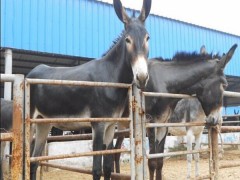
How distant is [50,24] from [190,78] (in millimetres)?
7032

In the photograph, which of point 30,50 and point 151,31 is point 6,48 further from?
point 151,31

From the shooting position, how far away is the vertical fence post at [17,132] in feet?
7.61

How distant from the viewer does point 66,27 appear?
422 inches

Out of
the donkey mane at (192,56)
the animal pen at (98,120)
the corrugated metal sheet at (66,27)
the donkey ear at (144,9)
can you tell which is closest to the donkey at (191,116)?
the corrugated metal sheet at (66,27)

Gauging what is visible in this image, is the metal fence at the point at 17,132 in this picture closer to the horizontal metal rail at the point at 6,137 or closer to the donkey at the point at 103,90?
the horizontal metal rail at the point at 6,137

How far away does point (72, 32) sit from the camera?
10891 millimetres

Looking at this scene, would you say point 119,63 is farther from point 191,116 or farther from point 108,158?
point 191,116

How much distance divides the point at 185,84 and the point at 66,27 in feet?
23.4

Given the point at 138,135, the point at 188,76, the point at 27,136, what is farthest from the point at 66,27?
the point at 27,136

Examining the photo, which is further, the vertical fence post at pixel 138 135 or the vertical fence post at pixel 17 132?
the vertical fence post at pixel 138 135

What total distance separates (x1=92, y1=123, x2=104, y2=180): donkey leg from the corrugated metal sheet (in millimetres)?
6930

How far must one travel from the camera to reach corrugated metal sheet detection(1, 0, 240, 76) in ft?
31.3

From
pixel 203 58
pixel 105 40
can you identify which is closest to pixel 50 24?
pixel 105 40

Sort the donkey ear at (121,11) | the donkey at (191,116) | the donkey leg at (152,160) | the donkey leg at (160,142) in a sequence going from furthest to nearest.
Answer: the donkey at (191,116) → the donkey leg at (160,142) → the donkey leg at (152,160) → the donkey ear at (121,11)
